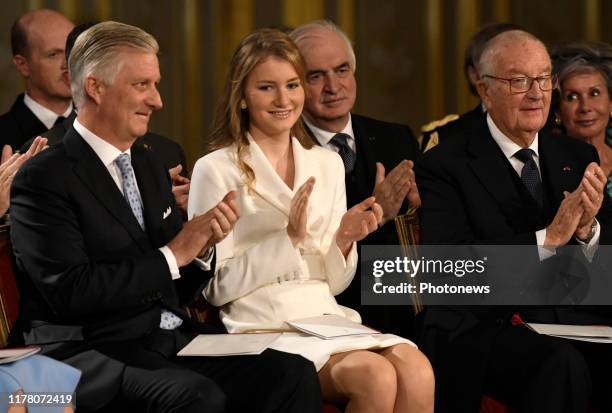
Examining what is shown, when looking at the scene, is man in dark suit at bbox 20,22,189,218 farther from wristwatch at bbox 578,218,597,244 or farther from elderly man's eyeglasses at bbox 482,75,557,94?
wristwatch at bbox 578,218,597,244

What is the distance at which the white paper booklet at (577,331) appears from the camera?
10.2ft

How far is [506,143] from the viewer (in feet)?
11.4

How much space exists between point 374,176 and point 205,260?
39.7 inches

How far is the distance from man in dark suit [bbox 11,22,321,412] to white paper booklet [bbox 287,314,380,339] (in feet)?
0.54

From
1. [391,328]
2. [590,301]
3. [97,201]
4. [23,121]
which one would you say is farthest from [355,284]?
[23,121]

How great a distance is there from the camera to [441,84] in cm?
504

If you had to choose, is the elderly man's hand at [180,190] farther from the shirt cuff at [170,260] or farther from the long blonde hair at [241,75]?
the shirt cuff at [170,260]

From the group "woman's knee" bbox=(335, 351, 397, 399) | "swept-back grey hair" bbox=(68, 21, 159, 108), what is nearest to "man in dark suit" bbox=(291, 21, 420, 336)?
"woman's knee" bbox=(335, 351, 397, 399)

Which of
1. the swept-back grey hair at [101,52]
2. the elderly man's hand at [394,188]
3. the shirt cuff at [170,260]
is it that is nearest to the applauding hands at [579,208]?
the elderly man's hand at [394,188]

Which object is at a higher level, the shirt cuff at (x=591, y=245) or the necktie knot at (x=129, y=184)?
the necktie knot at (x=129, y=184)

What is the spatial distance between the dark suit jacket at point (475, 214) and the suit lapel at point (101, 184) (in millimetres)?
940

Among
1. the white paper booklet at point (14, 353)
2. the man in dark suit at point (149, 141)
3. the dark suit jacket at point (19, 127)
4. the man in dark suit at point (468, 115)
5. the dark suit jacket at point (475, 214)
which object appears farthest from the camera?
the dark suit jacket at point (19, 127)

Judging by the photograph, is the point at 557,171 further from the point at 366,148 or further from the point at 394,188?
the point at 366,148

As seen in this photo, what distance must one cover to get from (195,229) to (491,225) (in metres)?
0.99
